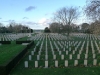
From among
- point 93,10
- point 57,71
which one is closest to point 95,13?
point 93,10

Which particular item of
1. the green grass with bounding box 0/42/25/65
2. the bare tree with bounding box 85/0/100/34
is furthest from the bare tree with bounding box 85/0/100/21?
the green grass with bounding box 0/42/25/65

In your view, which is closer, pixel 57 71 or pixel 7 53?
pixel 57 71

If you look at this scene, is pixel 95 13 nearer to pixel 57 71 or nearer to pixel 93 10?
pixel 93 10

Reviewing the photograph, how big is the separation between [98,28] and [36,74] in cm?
790

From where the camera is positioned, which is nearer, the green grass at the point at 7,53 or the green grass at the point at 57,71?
the green grass at the point at 57,71

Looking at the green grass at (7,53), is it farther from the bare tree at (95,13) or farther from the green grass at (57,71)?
the bare tree at (95,13)

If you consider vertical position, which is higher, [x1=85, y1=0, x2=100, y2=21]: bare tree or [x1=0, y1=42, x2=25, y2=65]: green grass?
[x1=85, y1=0, x2=100, y2=21]: bare tree

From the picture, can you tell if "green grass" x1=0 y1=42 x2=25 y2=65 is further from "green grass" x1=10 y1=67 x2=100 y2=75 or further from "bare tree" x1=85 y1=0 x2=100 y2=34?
"bare tree" x1=85 y1=0 x2=100 y2=34

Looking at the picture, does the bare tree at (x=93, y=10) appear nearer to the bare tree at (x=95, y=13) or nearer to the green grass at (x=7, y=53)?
the bare tree at (x=95, y=13)

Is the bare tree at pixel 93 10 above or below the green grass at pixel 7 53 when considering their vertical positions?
above

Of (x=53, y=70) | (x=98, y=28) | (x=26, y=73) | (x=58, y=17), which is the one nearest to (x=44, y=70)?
(x=53, y=70)

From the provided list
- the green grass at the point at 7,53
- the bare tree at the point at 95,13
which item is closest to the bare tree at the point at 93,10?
the bare tree at the point at 95,13

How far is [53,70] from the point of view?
11.0 m

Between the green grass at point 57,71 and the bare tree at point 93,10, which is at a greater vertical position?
the bare tree at point 93,10
